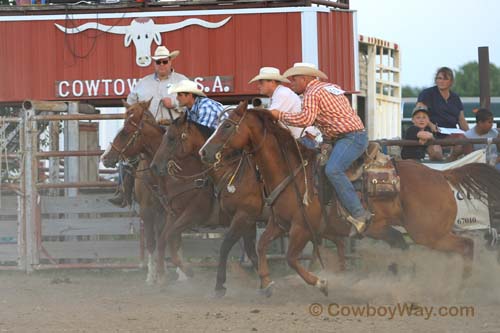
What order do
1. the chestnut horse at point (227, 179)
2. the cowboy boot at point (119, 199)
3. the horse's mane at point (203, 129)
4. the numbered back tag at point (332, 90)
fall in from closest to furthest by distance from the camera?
1. the numbered back tag at point (332, 90)
2. the chestnut horse at point (227, 179)
3. the horse's mane at point (203, 129)
4. the cowboy boot at point (119, 199)

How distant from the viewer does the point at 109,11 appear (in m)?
15.6

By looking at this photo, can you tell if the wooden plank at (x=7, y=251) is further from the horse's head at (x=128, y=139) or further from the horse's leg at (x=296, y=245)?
the horse's leg at (x=296, y=245)

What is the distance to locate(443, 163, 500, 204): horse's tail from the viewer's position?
9281 mm

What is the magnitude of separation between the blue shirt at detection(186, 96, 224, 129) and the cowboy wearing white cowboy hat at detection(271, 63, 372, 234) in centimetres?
111

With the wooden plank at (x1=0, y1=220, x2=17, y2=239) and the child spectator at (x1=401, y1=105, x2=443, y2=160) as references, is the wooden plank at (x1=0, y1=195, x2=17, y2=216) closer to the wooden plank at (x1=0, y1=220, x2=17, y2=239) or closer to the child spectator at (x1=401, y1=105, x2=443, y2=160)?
the wooden plank at (x1=0, y1=220, x2=17, y2=239)

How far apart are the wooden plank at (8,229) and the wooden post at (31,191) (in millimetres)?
362

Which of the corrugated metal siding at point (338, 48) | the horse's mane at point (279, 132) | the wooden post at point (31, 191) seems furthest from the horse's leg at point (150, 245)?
the corrugated metal siding at point (338, 48)

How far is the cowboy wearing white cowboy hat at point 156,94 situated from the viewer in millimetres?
10852

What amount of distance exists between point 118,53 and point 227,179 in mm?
6909

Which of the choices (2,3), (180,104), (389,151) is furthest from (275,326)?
(2,3)

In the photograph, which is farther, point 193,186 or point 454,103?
point 454,103

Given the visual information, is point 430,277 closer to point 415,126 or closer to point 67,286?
point 415,126

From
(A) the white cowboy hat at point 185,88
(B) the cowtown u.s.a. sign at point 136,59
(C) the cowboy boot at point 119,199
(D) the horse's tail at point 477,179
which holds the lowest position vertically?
(C) the cowboy boot at point 119,199

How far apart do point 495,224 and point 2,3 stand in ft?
34.6
